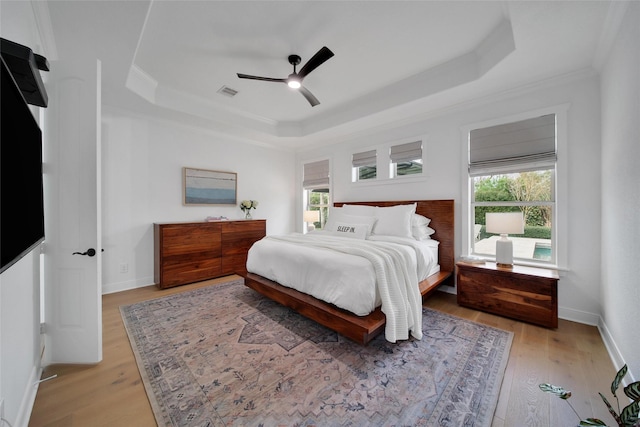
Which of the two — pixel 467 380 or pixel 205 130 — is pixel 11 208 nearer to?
pixel 467 380

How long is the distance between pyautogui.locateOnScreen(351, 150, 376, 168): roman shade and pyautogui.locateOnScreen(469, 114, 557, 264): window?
5.05 feet

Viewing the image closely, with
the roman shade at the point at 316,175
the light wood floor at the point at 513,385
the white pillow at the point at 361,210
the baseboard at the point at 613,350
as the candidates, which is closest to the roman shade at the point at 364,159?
the roman shade at the point at 316,175

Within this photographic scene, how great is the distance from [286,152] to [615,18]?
16.1ft

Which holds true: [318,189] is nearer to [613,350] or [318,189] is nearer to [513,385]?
[513,385]

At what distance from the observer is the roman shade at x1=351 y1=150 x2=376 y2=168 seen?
4.38m

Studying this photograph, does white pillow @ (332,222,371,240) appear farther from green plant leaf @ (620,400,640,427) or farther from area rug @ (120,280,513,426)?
green plant leaf @ (620,400,640,427)

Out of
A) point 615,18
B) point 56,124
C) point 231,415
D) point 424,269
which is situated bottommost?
point 231,415

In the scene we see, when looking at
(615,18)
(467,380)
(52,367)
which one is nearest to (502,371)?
(467,380)

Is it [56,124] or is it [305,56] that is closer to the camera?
[56,124]

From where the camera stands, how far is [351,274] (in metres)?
2.06

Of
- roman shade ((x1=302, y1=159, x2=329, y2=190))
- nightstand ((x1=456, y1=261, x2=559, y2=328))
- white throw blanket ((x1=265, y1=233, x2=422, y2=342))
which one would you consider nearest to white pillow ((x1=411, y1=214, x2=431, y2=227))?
nightstand ((x1=456, y1=261, x2=559, y2=328))

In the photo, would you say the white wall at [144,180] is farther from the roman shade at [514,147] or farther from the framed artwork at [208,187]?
the roman shade at [514,147]

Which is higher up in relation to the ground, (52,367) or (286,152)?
(286,152)

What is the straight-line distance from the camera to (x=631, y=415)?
0.88 meters
